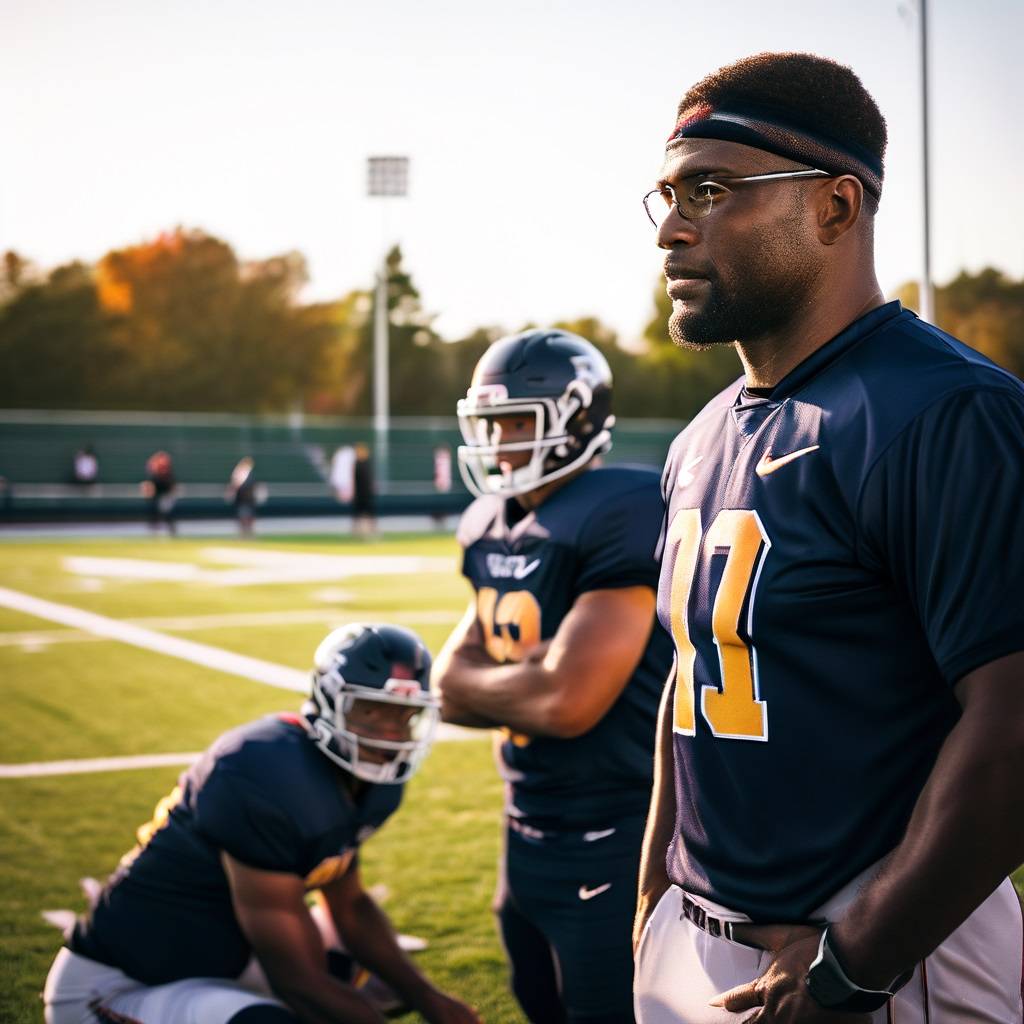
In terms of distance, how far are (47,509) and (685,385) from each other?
4170 centimetres

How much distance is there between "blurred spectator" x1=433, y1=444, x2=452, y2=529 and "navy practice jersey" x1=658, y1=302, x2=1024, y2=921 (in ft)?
94.5

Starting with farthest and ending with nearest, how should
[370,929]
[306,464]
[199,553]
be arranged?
1. [306,464]
2. [199,553]
3. [370,929]

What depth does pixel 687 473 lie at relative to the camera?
2.11 meters

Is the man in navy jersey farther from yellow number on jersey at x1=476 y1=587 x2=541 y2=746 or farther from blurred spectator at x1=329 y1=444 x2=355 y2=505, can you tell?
blurred spectator at x1=329 y1=444 x2=355 y2=505

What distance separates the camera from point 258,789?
322 centimetres

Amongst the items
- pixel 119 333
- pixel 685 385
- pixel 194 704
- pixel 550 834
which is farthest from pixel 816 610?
pixel 685 385

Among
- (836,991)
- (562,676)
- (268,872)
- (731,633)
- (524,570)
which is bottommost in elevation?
(268,872)

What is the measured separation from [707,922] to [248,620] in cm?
1104

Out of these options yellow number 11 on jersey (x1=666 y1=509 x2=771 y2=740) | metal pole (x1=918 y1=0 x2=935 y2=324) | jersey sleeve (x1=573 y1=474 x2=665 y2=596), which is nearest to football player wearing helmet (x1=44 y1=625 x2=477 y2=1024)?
jersey sleeve (x1=573 y1=474 x2=665 y2=596)

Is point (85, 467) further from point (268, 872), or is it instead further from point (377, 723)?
point (268, 872)

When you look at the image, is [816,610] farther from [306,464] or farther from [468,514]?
[306,464]

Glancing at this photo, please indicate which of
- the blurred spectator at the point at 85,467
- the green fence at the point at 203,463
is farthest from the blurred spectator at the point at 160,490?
the blurred spectator at the point at 85,467

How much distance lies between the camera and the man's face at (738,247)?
5.98 feet

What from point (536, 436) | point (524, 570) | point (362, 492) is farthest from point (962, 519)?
point (362, 492)
